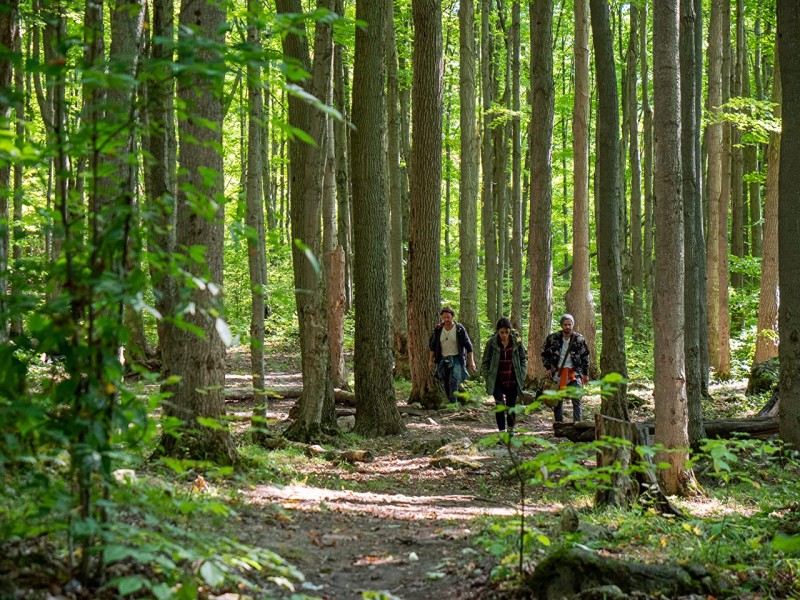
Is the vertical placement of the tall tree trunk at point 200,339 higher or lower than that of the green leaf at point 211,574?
higher

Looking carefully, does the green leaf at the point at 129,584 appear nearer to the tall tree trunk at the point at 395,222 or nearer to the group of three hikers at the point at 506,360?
the group of three hikers at the point at 506,360

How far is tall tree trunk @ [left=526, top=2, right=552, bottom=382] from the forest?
0.22 feet

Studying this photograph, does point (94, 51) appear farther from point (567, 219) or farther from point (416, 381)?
point (567, 219)

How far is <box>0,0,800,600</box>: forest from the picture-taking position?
318 centimetres

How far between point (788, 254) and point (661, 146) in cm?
239

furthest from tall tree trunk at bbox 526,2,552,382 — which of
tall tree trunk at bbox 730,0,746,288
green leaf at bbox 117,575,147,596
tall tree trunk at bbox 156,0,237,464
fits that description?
green leaf at bbox 117,575,147,596

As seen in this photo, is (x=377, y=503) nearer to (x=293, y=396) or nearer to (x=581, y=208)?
(x=293, y=396)

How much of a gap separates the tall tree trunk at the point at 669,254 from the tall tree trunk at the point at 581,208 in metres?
8.77

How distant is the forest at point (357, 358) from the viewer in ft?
10.4

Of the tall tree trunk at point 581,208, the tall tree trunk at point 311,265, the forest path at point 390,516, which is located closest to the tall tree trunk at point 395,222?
the tall tree trunk at point 581,208

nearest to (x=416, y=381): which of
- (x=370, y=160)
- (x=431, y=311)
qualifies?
(x=431, y=311)

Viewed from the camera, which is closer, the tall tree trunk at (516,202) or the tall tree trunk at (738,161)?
the tall tree trunk at (516,202)

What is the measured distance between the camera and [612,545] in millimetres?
5797

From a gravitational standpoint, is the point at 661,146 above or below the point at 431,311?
above
